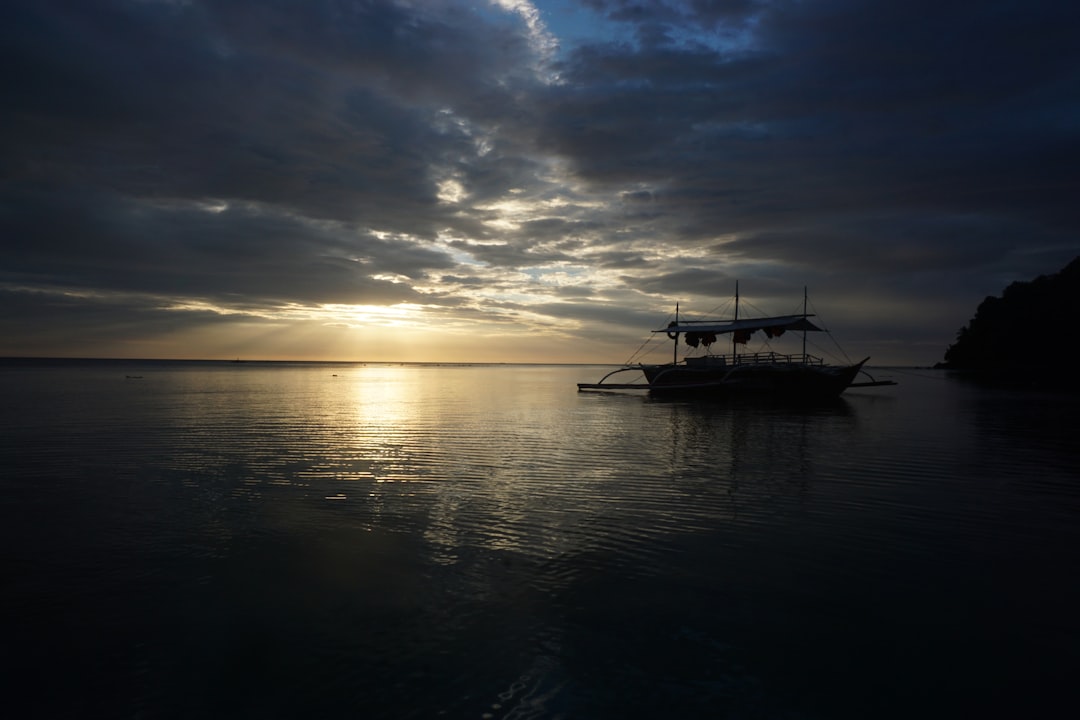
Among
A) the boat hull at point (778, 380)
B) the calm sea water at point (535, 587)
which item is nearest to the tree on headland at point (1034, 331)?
the boat hull at point (778, 380)

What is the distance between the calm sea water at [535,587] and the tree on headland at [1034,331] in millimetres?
Answer: 101671

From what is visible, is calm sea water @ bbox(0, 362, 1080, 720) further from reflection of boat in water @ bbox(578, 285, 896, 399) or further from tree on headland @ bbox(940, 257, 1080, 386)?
tree on headland @ bbox(940, 257, 1080, 386)

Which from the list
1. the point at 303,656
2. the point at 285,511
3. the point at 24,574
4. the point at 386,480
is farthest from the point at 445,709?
the point at 386,480

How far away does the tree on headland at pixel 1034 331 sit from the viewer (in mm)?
100312

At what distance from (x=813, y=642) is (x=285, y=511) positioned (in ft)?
40.4

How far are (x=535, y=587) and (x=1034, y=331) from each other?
426ft

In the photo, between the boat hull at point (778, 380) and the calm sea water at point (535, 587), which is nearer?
the calm sea water at point (535, 587)

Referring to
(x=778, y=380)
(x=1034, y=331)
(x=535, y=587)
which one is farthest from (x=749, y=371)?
(x=1034, y=331)

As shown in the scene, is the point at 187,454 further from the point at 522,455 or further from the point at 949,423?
the point at 949,423

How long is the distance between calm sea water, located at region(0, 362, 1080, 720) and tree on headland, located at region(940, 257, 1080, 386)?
10167 cm

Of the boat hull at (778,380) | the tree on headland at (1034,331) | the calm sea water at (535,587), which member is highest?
the tree on headland at (1034,331)

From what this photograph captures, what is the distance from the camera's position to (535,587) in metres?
10.3

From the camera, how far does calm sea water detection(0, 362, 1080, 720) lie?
23.9 ft

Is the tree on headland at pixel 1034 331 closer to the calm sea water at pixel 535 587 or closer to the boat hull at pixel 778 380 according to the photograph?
the boat hull at pixel 778 380
